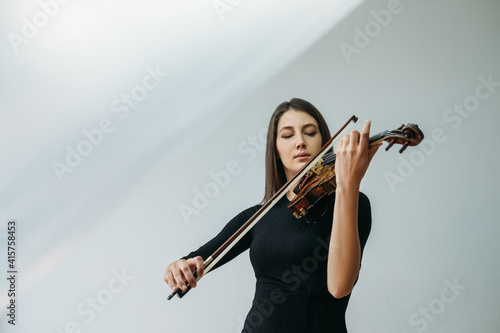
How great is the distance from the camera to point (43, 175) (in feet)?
8.07

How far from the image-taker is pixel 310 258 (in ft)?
4.78

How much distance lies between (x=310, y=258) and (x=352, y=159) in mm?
338

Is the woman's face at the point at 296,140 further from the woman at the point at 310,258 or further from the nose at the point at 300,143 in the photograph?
the woman at the point at 310,258

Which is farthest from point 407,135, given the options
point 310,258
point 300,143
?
point 300,143

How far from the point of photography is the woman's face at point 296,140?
1.83m

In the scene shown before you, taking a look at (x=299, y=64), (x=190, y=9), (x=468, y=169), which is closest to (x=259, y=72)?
(x=299, y=64)

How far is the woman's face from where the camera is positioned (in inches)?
72.0

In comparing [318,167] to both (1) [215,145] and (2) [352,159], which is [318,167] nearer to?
(2) [352,159]

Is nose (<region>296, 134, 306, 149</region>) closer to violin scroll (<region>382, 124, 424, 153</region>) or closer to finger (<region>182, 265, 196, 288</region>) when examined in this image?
violin scroll (<region>382, 124, 424, 153</region>)

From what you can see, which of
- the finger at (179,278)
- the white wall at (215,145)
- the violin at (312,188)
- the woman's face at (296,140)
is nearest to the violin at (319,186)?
the violin at (312,188)

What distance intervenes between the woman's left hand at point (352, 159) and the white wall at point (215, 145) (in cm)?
89

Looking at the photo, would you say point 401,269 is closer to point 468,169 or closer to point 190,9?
point 468,169

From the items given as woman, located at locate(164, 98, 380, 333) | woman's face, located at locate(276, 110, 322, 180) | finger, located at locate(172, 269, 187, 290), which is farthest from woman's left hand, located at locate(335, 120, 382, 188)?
finger, located at locate(172, 269, 187, 290)

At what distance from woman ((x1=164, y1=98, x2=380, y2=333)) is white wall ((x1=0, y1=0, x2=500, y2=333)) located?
64 centimetres
